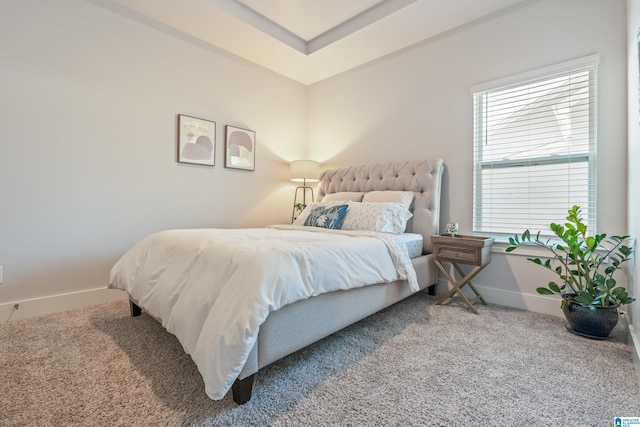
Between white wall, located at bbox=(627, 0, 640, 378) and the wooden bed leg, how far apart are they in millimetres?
1917

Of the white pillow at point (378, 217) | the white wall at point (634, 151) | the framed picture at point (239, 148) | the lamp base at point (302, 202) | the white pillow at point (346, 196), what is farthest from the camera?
the lamp base at point (302, 202)

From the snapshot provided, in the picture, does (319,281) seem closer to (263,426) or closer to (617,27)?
(263,426)

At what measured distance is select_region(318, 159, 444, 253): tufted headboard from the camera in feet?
9.41

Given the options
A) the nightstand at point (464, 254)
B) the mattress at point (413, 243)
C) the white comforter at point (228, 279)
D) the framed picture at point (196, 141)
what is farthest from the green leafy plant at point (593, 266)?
the framed picture at point (196, 141)

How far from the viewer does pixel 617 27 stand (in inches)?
84.7

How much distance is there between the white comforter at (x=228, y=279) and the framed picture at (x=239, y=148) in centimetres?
161

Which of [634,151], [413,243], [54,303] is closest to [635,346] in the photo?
[634,151]

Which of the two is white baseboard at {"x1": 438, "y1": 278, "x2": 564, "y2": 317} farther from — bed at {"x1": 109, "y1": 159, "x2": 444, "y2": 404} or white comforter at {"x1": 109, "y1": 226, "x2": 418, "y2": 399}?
white comforter at {"x1": 109, "y1": 226, "x2": 418, "y2": 399}

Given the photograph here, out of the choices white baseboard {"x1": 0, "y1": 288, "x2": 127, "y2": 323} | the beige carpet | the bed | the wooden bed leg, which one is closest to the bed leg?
the bed

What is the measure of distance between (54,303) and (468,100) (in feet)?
13.4

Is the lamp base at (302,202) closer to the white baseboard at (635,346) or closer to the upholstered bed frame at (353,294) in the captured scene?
the upholstered bed frame at (353,294)

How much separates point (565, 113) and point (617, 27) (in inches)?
24.7

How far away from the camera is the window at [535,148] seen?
2.29 meters

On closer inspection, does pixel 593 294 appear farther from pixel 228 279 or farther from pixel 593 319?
pixel 228 279
